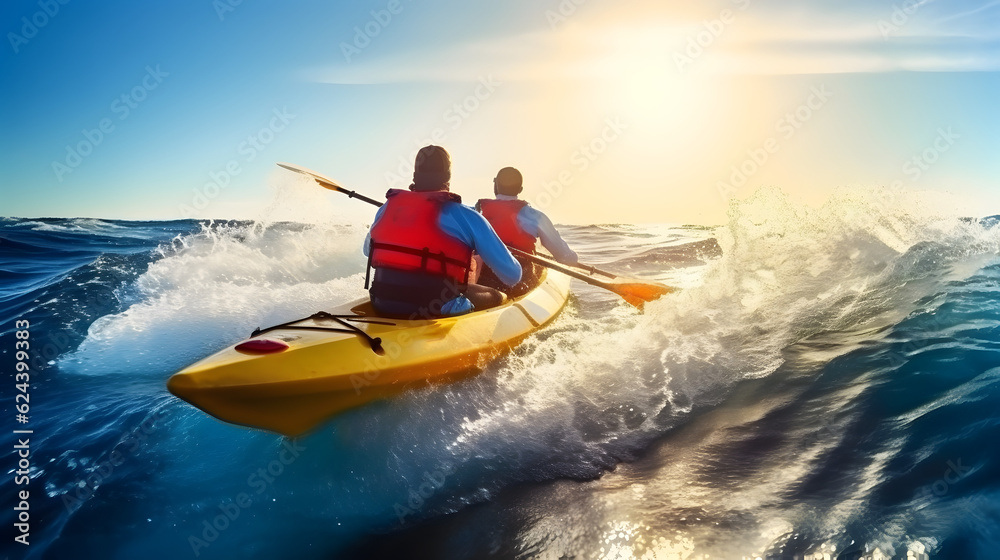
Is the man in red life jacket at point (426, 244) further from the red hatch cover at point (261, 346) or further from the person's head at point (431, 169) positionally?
the red hatch cover at point (261, 346)

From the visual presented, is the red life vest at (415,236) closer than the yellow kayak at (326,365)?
No

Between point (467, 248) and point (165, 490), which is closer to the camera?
point (165, 490)

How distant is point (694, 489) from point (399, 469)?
5.32 feet

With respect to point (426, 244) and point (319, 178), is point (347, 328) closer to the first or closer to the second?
point (426, 244)

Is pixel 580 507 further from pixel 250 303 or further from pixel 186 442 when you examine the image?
pixel 250 303

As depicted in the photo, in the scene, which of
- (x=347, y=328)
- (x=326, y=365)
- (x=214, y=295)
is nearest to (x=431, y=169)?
(x=347, y=328)

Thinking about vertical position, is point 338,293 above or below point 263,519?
above

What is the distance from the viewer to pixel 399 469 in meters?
3.19

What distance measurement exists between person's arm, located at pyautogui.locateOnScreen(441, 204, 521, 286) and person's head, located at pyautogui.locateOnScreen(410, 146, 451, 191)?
0.22m

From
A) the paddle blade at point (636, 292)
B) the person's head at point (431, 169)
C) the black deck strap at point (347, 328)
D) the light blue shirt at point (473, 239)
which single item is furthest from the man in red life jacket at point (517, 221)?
the black deck strap at point (347, 328)

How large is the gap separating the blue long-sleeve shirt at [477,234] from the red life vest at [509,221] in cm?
182

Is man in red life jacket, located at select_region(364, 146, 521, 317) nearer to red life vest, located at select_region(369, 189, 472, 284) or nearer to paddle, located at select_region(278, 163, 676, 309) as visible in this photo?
red life vest, located at select_region(369, 189, 472, 284)

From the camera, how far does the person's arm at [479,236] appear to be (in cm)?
388

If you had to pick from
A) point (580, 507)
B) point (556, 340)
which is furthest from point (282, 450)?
point (556, 340)
